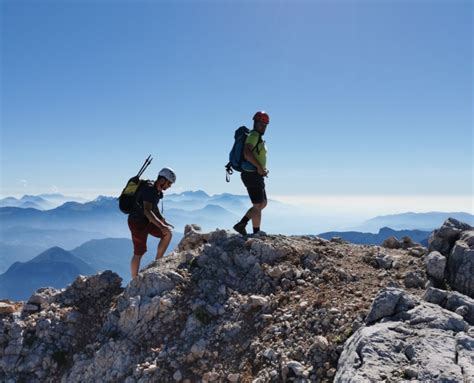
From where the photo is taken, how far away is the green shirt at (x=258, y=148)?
11.1 m

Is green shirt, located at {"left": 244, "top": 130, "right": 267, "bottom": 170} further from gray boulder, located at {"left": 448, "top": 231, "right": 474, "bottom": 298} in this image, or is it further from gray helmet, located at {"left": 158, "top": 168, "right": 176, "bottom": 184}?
gray boulder, located at {"left": 448, "top": 231, "right": 474, "bottom": 298}

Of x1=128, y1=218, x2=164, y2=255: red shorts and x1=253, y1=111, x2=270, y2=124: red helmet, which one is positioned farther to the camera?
x1=128, y1=218, x2=164, y2=255: red shorts

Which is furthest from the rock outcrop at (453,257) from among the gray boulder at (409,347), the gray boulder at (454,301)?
the gray boulder at (409,347)

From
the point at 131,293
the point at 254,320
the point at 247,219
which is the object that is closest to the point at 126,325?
the point at 131,293

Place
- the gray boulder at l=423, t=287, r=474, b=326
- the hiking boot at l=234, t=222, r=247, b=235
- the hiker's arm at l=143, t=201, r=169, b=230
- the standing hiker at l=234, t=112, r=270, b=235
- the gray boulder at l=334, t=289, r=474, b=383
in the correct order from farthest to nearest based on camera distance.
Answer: the hiking boot at l=234, t=222, r=247, b=235
the standing hiker at l=234, t=112, r=270, b=235
the hiker's arm at l=143, t=201, r=169, b=230
the gray boulder at l=423, t=287, r=474, b=326
the gray boulder at l=334, t=289, r=474, b=383

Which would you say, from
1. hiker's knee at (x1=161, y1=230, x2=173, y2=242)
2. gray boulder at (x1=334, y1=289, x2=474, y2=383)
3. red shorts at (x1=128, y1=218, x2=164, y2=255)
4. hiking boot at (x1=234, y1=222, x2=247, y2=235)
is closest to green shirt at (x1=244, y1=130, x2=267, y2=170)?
hiking boot at (x1=234, y1=222, x2=247, y2=235)

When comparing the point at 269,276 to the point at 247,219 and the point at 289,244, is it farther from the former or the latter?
the point at 247,219

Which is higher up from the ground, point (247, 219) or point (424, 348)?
point (247, 219)

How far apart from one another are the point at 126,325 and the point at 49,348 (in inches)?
87.8

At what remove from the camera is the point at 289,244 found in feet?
36.1

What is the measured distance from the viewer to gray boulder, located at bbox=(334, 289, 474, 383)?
5.11m

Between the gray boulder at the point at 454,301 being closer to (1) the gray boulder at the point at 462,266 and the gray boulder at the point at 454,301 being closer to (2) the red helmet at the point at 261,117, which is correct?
(1) the gray boulder at the point at 462,266

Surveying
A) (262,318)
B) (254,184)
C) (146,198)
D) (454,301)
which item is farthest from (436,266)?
(146,198)

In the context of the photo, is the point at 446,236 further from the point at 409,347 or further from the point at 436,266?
the point at 409,347
